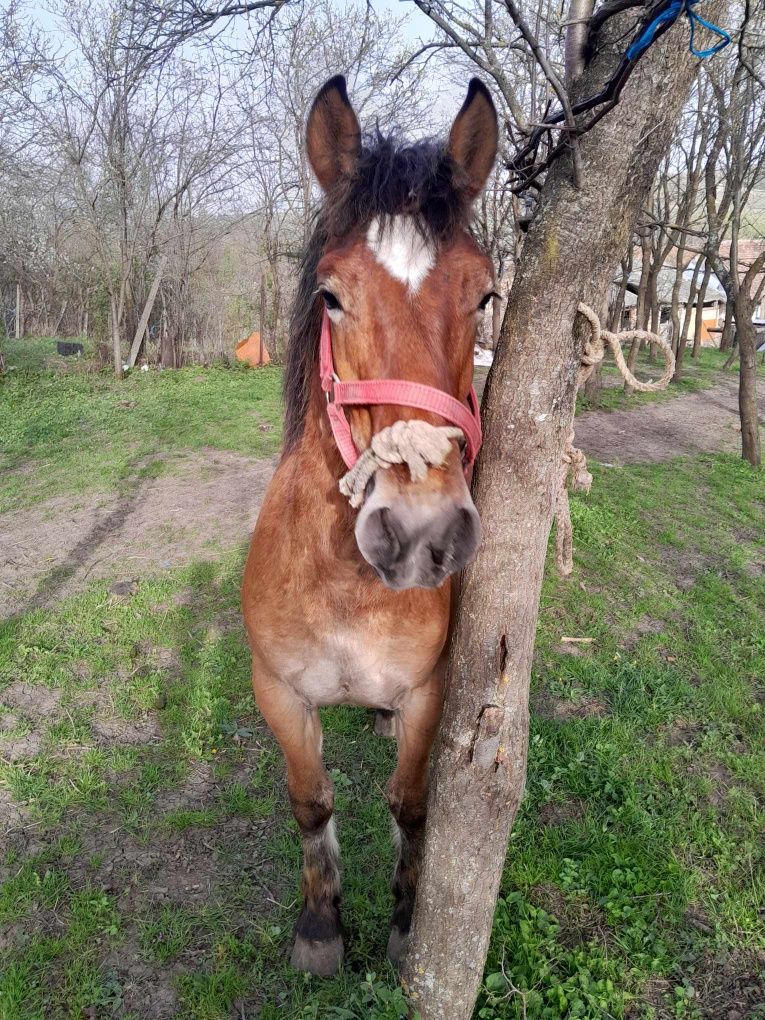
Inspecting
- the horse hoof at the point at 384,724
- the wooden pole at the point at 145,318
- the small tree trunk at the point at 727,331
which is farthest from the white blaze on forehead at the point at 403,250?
the small tree trunk at the point at 727,331

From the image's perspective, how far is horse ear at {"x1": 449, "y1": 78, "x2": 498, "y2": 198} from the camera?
5.48ft

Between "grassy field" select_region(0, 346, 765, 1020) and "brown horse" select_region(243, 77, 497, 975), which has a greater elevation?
"brown horse" select_region(243, 77, 497, 975)

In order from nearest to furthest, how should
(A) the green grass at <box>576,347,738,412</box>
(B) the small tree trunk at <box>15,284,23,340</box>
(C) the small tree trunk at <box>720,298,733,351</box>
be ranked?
(A) the green grass at <box>576,347,738,412</box> < (C) the small tree trunk at <box>720,298,733,351</box> < (B) the small tree trunk at <box>15,284,23,340</box>

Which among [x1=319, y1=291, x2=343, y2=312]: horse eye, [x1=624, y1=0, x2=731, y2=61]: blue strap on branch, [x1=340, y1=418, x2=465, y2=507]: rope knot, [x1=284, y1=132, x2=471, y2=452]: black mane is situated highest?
[x1=624, y1=0, x2=731, y2=61]: blue strap on branch

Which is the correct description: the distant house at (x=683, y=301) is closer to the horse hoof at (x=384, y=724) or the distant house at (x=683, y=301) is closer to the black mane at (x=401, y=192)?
the horse hoof at (x=384, y=724)

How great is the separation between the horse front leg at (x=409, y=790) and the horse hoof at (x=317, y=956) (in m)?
0.22

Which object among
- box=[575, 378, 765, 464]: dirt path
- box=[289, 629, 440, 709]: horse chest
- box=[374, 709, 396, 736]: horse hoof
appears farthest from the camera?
box=[575, 378, 765, 464]: dirt path

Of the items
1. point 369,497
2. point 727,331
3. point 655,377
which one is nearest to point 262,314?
point 655,377

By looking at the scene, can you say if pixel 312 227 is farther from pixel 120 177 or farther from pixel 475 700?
pixel 120 177

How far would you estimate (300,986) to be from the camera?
2217mm

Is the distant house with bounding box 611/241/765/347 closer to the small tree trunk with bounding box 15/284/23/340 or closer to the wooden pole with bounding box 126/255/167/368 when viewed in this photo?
the wooden pole with bounding box 126/255/167/368

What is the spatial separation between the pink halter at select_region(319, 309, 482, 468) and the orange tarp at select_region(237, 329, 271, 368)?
57.5ft

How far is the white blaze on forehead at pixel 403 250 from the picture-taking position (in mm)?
1521

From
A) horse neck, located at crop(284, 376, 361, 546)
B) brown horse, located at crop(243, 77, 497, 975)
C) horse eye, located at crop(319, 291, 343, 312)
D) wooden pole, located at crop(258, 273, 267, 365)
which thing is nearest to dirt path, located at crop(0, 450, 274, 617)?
brown horse, located at crop(243, 77, 497, 975)
